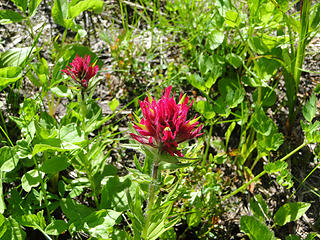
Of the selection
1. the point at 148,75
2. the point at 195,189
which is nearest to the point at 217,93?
the point at 148,75

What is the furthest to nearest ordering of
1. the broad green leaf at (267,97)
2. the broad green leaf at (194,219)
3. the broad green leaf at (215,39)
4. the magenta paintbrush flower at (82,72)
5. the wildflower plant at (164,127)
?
the broad green leaf at (215,39)
the broad green leaf at (267,97)
the broad green leaf at (194,219)
the magenta paintbrush flower at (82,72)
the wildflower plant at (164,127)

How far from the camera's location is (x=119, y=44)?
277 cm

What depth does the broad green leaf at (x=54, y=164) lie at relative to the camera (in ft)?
6.00

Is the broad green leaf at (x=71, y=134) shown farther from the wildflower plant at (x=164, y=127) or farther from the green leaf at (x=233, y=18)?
the green leaf at (x=233, y=18)

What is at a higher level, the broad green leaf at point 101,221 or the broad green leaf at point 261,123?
the broad green leaf at point 261,123

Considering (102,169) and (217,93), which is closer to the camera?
(102,169)

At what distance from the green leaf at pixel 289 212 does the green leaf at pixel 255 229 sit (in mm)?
304

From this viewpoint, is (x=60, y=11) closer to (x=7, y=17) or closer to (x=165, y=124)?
(x=7, y=17)

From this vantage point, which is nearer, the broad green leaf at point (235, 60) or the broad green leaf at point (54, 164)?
the broad green leaf at point (54, 164)

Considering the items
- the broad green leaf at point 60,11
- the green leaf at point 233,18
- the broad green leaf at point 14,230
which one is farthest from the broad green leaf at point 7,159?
the green leaf at point 233,18

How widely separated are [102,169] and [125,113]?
25.8 inches

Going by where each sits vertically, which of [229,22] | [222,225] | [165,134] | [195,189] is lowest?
[222,225]

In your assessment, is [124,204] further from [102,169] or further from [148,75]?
[148,75]

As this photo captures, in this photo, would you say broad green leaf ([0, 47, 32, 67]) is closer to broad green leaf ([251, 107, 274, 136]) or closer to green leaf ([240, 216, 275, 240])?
broad green leaf ([251, 107, 274, 136])
